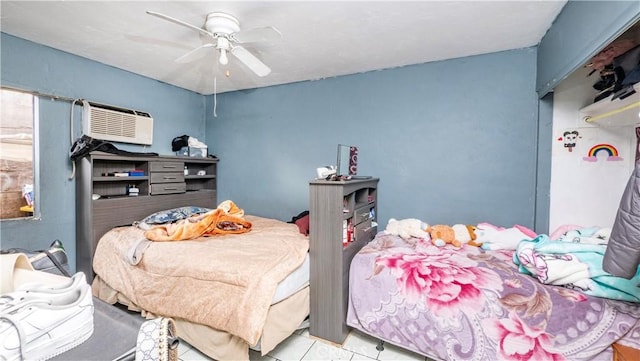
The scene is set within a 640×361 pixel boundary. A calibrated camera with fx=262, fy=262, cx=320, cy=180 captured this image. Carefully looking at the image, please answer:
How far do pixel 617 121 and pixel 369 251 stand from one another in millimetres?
2065

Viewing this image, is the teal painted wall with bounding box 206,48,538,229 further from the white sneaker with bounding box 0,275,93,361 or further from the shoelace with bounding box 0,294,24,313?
the shoelace with bounding box 0,294,24,313

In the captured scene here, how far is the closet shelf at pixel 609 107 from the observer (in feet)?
4.93

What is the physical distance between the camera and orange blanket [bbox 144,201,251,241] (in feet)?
7.49

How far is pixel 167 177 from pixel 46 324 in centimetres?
259

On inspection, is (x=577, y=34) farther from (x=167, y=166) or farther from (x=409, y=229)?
(x=167, y=166)

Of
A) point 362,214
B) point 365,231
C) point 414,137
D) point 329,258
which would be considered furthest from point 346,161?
point 329,258

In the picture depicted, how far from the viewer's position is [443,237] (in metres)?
2.26

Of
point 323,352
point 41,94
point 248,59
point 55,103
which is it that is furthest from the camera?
point 55,103

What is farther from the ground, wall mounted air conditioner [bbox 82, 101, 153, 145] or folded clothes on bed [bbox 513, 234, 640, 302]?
wall mounted air conditioner [bbox 82, 101, 153, 145]

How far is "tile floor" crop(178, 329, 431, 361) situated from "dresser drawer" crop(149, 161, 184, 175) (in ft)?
6.04

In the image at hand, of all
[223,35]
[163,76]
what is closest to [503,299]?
[223,35]

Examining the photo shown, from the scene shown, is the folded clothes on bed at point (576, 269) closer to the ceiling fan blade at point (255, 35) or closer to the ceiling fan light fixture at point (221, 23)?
the ceiling fan blade at point (255, 35)

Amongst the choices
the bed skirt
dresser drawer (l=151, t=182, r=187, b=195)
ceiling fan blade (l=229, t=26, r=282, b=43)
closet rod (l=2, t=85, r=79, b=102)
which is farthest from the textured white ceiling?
the bed skirt

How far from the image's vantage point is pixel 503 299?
5.03 feet
